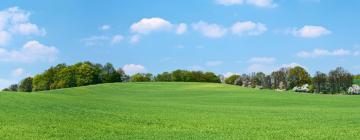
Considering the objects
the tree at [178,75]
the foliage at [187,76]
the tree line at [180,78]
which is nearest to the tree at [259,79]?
the tree line at [180,78]

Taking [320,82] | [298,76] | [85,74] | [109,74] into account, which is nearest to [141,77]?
[109,74]

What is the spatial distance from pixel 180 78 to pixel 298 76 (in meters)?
30.1

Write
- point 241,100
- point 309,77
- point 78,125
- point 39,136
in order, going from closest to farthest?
point 39,136, point 78,125, point 241,100, point 309,77

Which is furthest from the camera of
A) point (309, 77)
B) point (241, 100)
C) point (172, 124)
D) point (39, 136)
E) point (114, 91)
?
point (309, 77)

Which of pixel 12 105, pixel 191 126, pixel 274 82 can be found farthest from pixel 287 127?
pixel 274 82

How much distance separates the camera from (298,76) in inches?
5497

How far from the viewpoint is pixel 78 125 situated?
21031 mm

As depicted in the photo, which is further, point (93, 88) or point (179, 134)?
point (93, 88)

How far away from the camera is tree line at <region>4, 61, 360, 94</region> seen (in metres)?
118

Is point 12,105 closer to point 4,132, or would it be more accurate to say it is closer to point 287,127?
point 4,132

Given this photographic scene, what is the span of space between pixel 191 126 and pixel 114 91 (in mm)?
50906

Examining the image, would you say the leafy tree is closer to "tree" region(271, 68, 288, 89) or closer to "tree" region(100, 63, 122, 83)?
"tree" region(271, 68, 288, 89)

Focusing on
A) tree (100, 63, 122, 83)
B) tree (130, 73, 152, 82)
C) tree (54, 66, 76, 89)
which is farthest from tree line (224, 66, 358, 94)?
tree (54, 66, 76, 89)

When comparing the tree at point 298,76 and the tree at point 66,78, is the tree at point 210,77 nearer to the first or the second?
the tree at point 298,76
